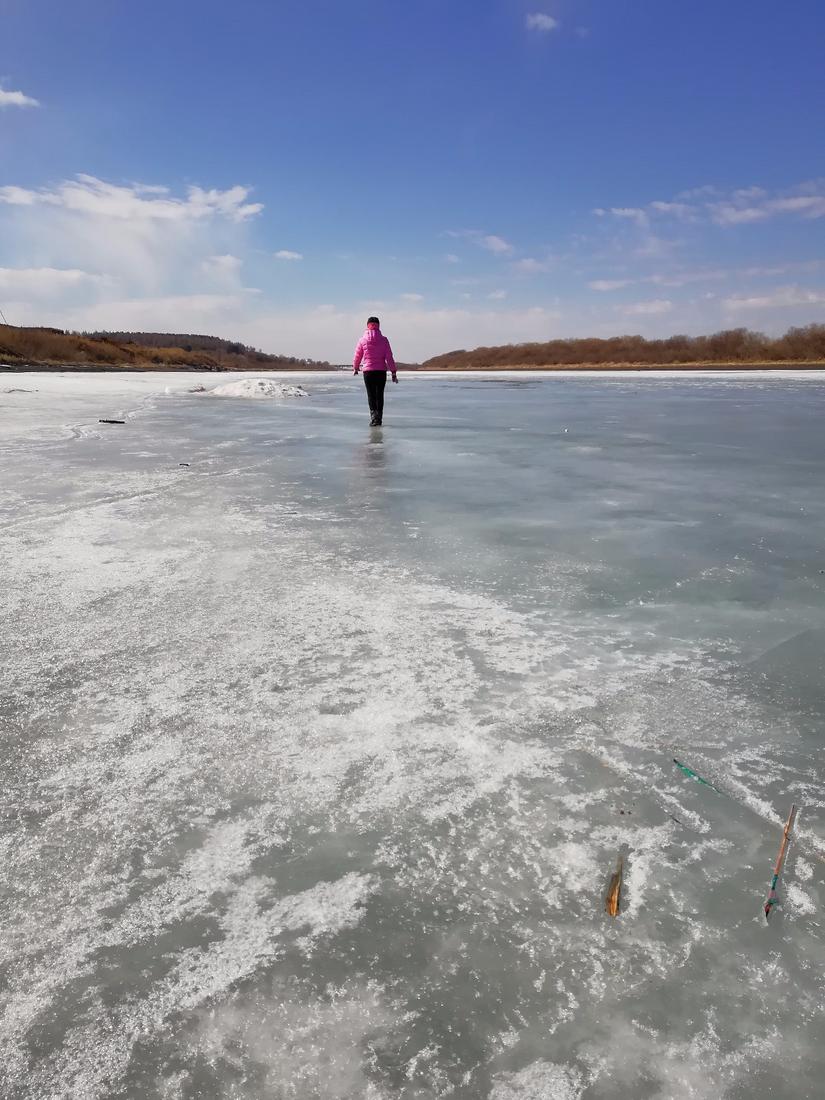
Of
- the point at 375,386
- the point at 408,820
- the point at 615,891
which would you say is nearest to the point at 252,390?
the point at 375,386

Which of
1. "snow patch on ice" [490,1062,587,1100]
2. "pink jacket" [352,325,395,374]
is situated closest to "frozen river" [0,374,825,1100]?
"snow patch on ice" [490,1062,587,1100]

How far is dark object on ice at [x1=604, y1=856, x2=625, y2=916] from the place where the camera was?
1.16 m

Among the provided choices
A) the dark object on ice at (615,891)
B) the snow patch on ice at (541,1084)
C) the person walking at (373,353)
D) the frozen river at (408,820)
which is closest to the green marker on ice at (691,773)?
the frozen river at (408,820)

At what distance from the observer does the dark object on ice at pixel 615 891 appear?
1.16m

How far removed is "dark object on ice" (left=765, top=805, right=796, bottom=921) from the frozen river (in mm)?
13

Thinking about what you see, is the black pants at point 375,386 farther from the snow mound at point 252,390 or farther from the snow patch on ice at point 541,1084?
the snow mound at point 252,390

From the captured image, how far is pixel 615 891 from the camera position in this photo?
47.2 inches

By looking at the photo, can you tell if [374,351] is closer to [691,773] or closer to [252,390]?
[691,773]

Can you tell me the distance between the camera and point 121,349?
6656 centimetres

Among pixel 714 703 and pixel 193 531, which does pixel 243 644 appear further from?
pixel 193 531

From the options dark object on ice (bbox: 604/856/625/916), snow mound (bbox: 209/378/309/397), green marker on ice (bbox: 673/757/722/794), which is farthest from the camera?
snow mound (bbox: 209/378/309/397)

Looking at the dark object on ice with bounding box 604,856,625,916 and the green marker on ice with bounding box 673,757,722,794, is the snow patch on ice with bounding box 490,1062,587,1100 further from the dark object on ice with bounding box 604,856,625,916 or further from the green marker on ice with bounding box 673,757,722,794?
the green marker on ice with bounding box 673,757,722,794

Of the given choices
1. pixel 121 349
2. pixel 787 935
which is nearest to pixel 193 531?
pixel 787 935

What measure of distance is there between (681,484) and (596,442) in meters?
2.96
